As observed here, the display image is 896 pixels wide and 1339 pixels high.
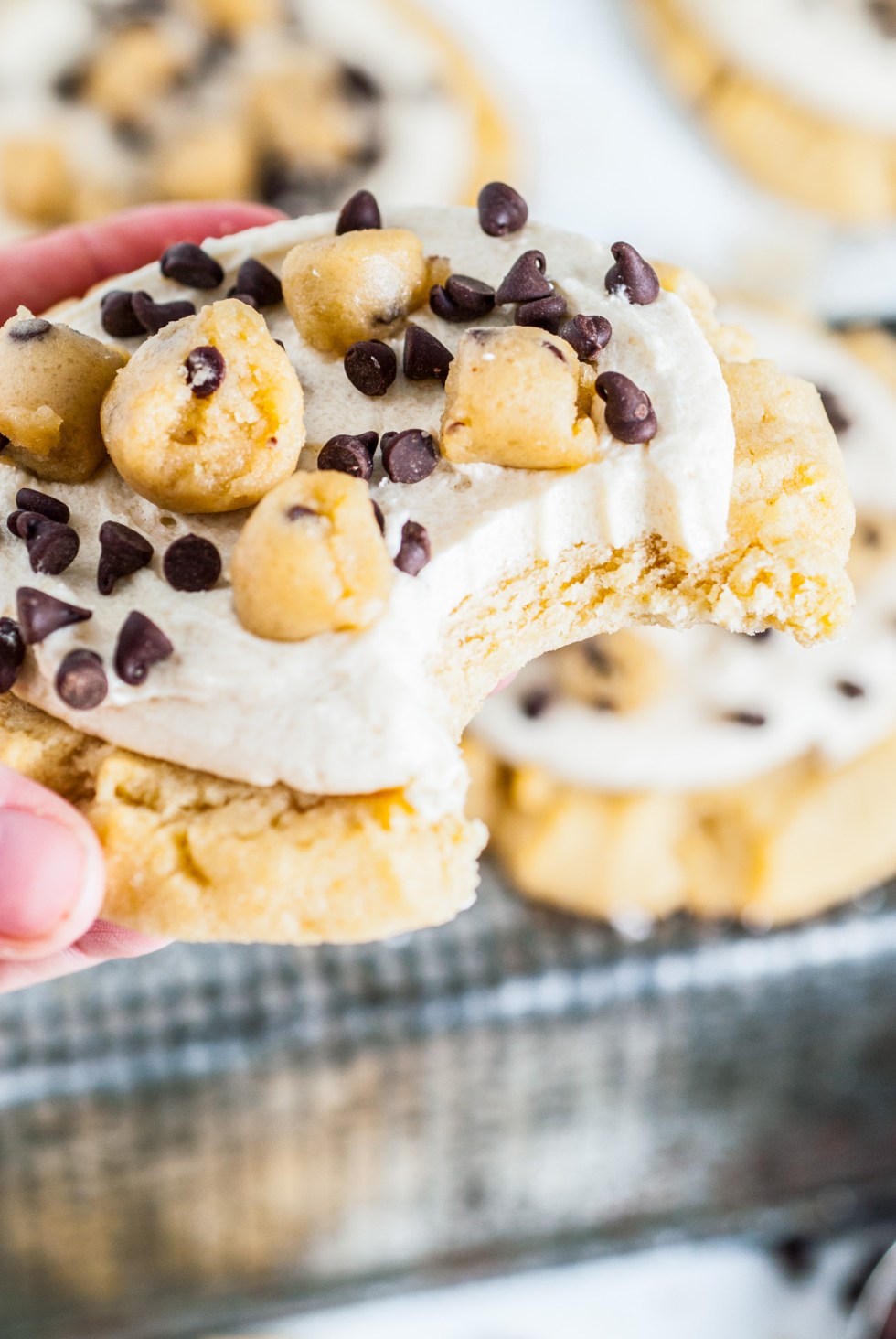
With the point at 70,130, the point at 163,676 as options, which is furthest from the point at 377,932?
the point at 70,130

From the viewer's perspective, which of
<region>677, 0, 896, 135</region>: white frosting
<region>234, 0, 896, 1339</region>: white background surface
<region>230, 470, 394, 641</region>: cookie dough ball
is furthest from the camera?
→ <region>234, 0, 896, 1339</region>: white background surface

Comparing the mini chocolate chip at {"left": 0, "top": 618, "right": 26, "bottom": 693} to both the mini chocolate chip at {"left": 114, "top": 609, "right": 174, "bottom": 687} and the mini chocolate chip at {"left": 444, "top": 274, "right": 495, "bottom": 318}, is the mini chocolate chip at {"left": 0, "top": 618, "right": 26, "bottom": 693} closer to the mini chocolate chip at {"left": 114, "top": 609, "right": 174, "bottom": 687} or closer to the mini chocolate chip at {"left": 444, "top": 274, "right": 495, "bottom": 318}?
the mini chocolate chip at {"left": 114, "top": 609, "right": 174, "bottom": 687}

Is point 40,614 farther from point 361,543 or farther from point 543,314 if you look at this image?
point 543,314

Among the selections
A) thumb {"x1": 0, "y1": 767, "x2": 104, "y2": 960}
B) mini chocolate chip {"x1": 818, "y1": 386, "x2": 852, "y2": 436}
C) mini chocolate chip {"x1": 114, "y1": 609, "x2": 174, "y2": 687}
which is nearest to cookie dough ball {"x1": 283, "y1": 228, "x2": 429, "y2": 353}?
mini chocolate chip {"x1": 114, "y1": 609, "x2": 174, "y2": 687}

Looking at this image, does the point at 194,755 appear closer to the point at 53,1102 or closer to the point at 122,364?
the point at 122,364

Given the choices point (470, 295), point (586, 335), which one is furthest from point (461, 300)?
point (586, 335)

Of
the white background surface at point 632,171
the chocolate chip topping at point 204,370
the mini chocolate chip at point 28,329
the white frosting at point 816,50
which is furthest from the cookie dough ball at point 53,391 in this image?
the white frosting at point 816,50
